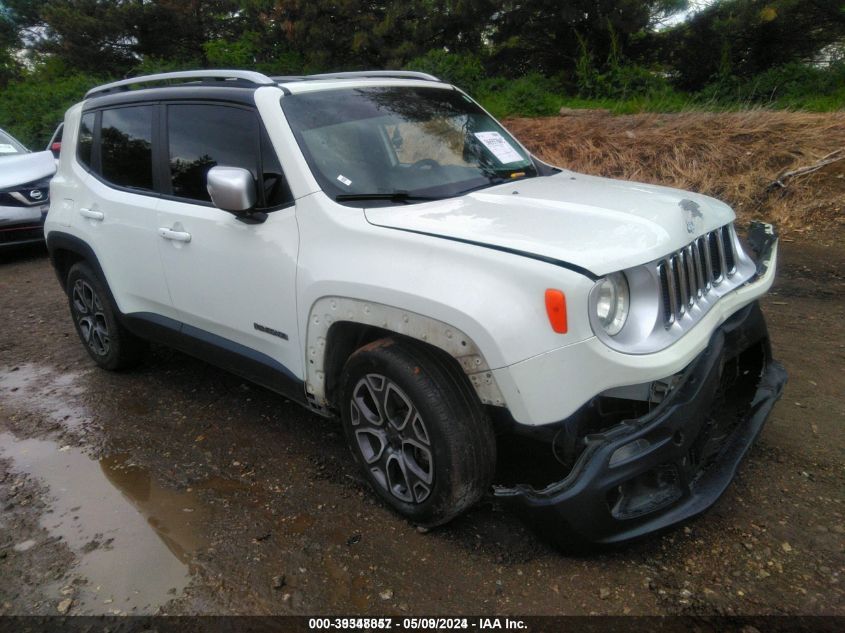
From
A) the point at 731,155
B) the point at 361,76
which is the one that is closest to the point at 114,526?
the point at 361,76

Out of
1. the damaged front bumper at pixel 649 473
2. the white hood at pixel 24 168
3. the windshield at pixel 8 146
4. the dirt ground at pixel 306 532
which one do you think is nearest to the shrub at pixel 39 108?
the windshield at pixel 8 146

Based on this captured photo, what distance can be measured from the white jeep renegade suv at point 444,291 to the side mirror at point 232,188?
0.01m

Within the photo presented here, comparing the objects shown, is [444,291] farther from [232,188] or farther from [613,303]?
[232,188]

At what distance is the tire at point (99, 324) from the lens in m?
4.64

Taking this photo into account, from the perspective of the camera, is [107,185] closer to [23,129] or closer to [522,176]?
[522,176]

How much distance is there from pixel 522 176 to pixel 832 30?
31.5 ft

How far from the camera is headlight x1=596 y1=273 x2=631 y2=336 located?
8.23 ft

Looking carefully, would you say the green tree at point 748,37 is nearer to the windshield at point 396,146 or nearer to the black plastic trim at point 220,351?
the windshield at point 396,146

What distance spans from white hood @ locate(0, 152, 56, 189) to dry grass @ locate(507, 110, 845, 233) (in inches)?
251

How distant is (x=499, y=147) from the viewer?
3.88m

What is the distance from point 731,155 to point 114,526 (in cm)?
781

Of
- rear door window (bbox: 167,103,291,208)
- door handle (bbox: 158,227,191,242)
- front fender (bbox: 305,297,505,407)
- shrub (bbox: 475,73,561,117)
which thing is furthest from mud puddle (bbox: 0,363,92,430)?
shrub (bbox: 475,73,561,117)

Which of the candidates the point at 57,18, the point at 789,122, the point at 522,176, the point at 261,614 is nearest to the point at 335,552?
the point at 261,614

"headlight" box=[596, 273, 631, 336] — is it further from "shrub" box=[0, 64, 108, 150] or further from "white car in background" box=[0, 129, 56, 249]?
"shrub" box=[0, 64, 108, 150]
